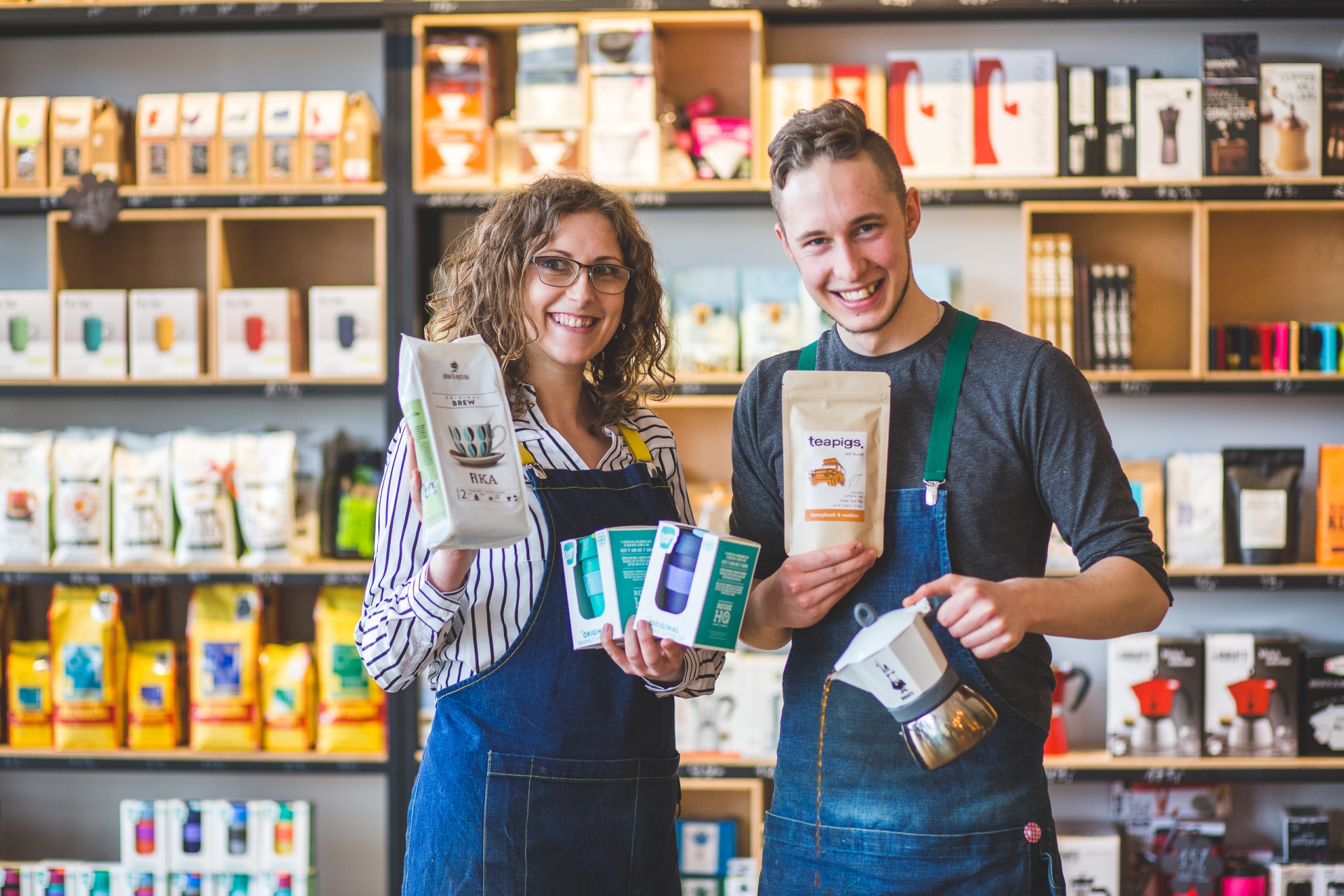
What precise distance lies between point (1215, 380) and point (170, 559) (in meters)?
2.91

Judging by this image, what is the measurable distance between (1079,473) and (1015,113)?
1918 mm

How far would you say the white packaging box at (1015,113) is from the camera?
299 cm

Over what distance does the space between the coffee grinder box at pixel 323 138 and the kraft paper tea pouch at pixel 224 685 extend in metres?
1.29

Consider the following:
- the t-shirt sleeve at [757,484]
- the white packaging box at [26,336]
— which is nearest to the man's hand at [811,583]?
the t-shirt sleeve at [757,484]

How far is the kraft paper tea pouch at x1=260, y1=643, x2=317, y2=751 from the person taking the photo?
123 inches

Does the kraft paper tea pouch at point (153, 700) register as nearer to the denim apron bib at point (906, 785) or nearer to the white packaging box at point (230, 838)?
the white packaging box at point (230, 838)

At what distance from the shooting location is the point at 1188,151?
296cm

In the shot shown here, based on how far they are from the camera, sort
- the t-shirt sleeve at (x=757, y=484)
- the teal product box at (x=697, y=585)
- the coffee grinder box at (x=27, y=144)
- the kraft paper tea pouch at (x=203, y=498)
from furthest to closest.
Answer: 1. the coffee grinder box at (x=27, y=144)
2. the kraft paper tea pouch at (x=203, y=498)
3. the t-shirt sleeve at (x=757, y=484)
4. the teal product box at (x=697, y=585)

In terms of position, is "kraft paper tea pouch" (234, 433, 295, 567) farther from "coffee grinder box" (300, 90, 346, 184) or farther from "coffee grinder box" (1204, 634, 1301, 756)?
"coffee grinder box" (1204, 634, 1301, 756)

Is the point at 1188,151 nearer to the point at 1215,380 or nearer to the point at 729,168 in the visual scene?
the point at 1215,380

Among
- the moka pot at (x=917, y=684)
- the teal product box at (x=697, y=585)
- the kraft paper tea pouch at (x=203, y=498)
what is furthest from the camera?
the kraft paper tea pouch at (x=203, y=498)

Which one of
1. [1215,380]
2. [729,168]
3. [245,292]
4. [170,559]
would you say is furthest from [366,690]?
[1215,380]

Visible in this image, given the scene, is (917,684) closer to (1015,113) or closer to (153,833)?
(1015,113)

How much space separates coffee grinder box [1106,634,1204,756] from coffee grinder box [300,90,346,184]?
2.54 metres
